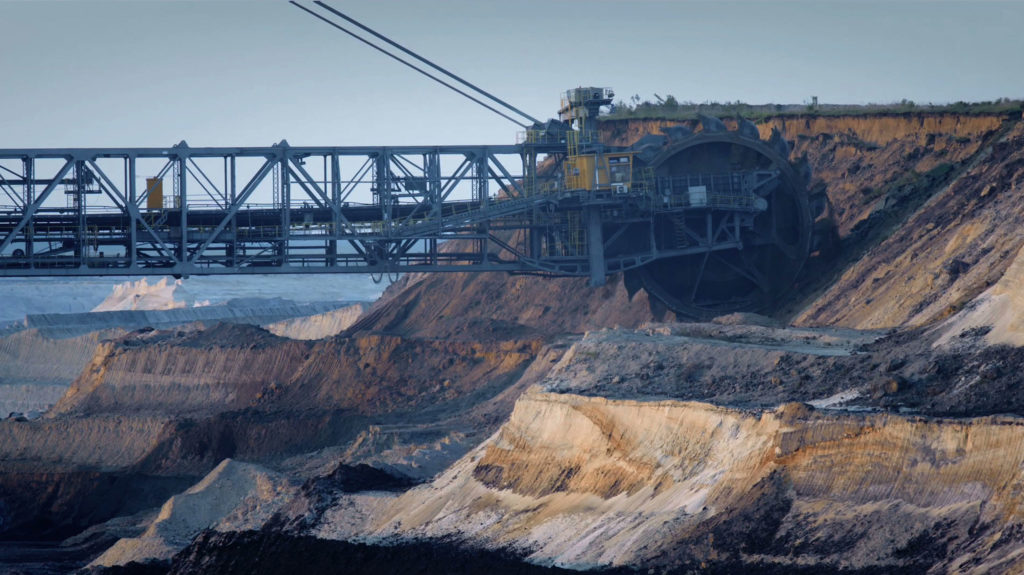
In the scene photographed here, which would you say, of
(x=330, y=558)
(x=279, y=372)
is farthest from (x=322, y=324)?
(x=330, y=558)

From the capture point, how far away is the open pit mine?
1828 centimetres

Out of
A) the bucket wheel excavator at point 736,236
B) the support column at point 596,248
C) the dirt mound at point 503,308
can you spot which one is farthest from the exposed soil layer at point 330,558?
the bucket wheel excavator at point 736,236

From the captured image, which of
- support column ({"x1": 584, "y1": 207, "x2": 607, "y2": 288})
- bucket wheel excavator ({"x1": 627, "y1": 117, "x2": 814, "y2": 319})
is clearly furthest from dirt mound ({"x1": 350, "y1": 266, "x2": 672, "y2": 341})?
support column ({"x1": 584, "y1": 207, "x2": 607, "y2": 288})

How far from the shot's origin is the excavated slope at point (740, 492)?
16812mm

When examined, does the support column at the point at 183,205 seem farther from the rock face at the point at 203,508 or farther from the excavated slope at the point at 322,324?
the excavated slope at the point at 322,324

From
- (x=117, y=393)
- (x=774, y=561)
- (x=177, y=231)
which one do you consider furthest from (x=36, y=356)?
(x=774, y=561)

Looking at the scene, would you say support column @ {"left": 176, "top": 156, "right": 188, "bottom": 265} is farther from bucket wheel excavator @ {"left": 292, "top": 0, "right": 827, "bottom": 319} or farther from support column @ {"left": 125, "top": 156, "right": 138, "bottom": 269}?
bucket wheel excavator @ {"left": 292, "top": 0, "right": 827, "bottom": 319}

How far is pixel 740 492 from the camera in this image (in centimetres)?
1964

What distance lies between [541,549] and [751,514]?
413cm

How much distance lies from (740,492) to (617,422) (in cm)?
462

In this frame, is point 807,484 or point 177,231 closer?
point 807,484

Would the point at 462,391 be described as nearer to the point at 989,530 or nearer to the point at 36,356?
the point at 989,530

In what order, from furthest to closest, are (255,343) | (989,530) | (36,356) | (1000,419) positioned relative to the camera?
1. (36,356)
2. (255,343)
3. (1000,419)
4. (989,530)

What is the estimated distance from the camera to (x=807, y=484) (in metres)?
18.9
